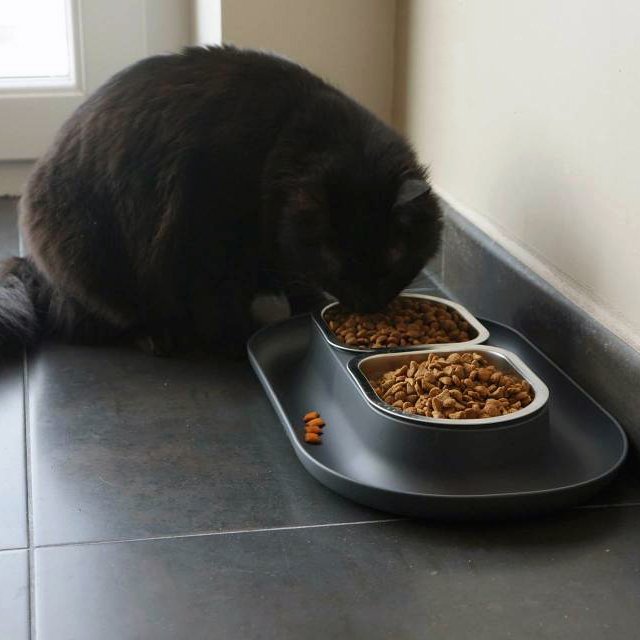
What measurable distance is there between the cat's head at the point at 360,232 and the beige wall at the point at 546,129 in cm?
19

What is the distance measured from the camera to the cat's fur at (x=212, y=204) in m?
1.56

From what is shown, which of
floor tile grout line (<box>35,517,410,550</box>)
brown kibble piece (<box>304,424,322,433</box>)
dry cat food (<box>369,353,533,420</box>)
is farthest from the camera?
brown kibble piece (<box>304,424,322,433</box>)

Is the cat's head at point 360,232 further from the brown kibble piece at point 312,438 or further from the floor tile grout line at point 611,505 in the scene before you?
the floor tile grout line at point 611,505

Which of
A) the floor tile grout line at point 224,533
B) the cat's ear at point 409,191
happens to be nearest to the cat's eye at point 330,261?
the cat's ear at point 409,191

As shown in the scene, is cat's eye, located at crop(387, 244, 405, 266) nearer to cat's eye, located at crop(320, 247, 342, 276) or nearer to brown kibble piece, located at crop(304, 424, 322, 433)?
cat's eye, located at crop(320, 247, 342, 276)

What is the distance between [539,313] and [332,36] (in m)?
0.91

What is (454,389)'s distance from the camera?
1337 millimetres

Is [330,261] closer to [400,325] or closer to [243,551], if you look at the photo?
[400,325]

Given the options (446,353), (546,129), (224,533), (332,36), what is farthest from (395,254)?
(332,36)

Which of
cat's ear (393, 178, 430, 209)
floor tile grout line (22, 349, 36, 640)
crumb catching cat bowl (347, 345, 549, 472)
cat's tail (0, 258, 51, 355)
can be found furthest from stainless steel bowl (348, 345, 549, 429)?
cat's tail (0, 258, 51, 355)

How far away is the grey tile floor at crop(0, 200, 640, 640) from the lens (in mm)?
1049

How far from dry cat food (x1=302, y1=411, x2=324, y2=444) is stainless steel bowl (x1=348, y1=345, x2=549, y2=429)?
0.09 m

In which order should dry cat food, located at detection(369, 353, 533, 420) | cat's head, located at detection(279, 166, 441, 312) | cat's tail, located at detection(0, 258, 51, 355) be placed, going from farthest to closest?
cat's tail, located at detection(0, 258, 51, 355), cat's head, located at detection(279, 166, 441, 312), dry cat food, located at detection(369, 353, 533, 420)

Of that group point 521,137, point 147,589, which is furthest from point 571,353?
point 147,589
